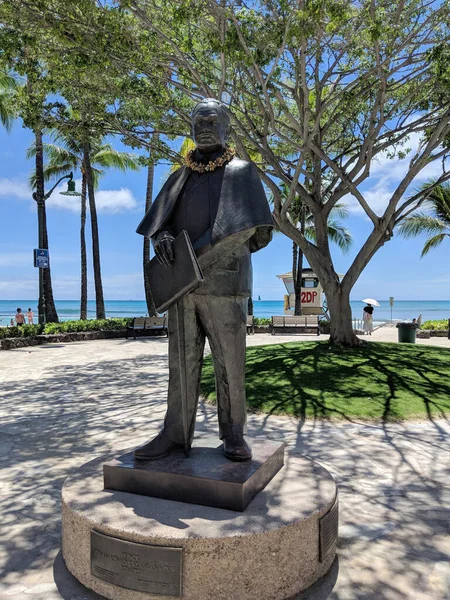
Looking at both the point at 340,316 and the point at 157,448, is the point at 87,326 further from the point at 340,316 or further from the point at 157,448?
the point at 157,448

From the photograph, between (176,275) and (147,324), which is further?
(147,324)

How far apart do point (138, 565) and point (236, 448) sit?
2.91 ft

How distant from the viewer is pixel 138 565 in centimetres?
235

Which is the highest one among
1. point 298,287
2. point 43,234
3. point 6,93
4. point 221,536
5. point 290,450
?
point 6,93

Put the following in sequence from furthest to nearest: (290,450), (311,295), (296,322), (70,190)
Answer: (311,295) < (296,322) < (70,190) < (290,450)

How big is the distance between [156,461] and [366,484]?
2.13m

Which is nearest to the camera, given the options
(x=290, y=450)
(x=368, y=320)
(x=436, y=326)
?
(x=290, y=450)

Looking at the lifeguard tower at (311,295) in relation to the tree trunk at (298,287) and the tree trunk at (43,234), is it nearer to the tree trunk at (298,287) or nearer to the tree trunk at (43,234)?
the tree trunk at (298,287)

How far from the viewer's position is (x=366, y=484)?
4.13 meters

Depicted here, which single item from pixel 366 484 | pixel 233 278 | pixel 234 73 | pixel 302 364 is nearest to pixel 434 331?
pixel 302 364

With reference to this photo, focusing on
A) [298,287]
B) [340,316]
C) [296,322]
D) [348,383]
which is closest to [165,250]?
[348,383]

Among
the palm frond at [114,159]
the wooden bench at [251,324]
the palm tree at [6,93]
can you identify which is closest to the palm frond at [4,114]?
the palm tree at [6,93]

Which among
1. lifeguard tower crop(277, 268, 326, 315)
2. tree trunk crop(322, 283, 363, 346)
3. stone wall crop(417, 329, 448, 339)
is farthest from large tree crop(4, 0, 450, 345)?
lifeguard tower crop(277, 268, 326, 315)

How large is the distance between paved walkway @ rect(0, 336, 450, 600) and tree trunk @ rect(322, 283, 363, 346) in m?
4.82
